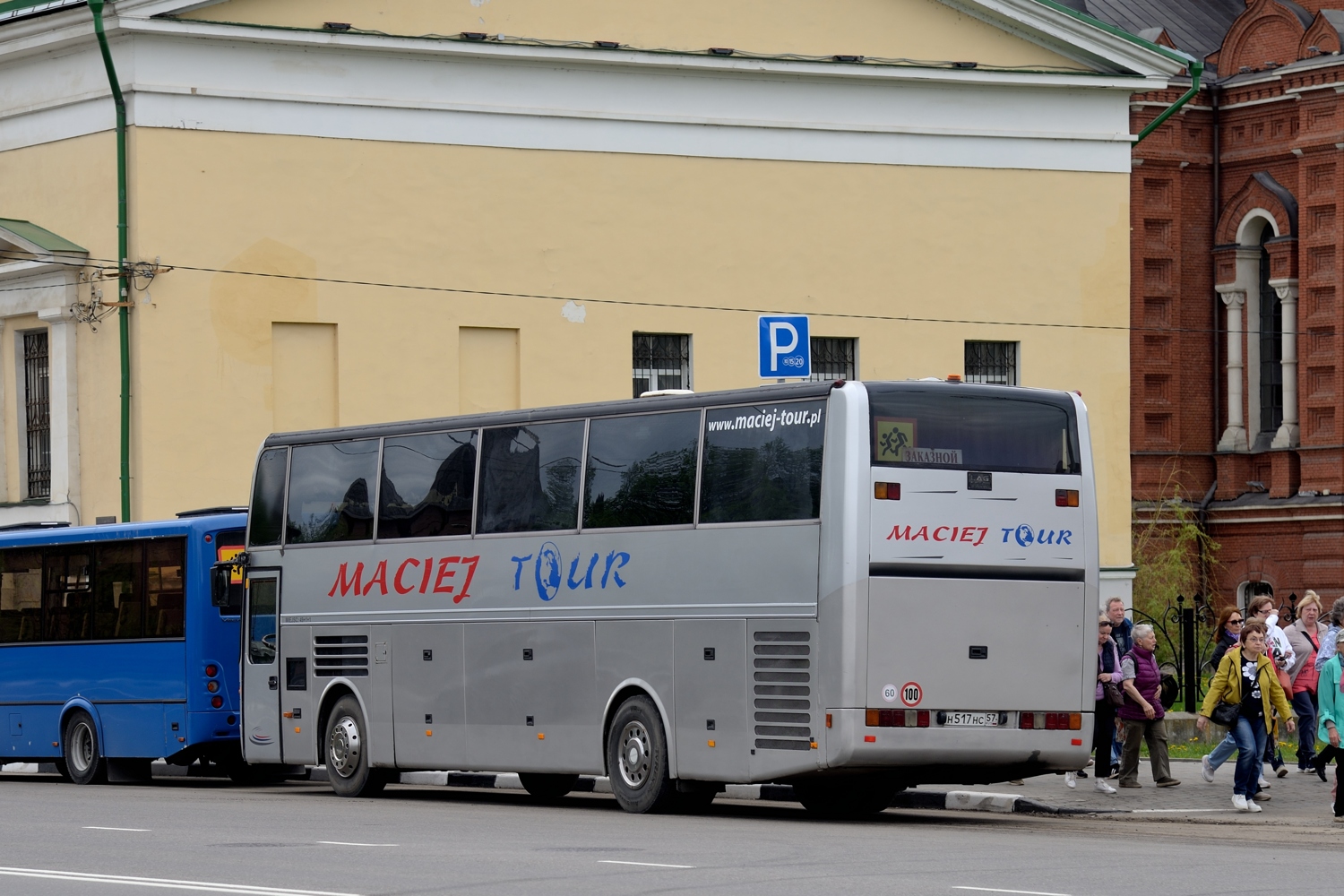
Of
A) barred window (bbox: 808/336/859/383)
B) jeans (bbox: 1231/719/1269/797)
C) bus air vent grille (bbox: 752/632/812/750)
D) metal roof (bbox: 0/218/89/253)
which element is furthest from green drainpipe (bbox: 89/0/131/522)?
jeans (bbox: 1231/719/1269/797)

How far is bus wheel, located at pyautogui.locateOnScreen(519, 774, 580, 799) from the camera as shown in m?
22.2

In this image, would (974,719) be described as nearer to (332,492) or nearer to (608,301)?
(332,492)

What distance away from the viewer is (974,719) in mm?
17922

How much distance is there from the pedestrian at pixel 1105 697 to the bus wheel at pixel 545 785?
15.7 feet

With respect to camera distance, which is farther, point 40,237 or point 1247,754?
point 40,237

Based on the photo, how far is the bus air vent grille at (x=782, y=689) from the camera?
58.5ft

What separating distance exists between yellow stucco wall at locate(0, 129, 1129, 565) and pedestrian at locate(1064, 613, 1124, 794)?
42.7 feet

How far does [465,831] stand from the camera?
16.7 meters

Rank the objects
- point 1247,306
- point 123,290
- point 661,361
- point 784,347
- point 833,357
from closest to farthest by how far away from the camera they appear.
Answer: point 784,347, point 123,290, point 661,361, point 833,357, point 1247,306

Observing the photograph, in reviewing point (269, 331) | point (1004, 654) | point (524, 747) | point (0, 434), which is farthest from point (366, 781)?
point (0, 434)

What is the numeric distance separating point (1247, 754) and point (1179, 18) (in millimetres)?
34466

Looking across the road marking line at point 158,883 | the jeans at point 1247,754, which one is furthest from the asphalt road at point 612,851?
the jeans at point 1247,754

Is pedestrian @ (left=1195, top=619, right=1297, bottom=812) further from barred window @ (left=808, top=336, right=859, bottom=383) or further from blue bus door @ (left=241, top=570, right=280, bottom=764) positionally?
barred window @ (left=808, top=336, right=859, bottom=383)

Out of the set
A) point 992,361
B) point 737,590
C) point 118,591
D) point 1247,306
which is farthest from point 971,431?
point 1247,306
